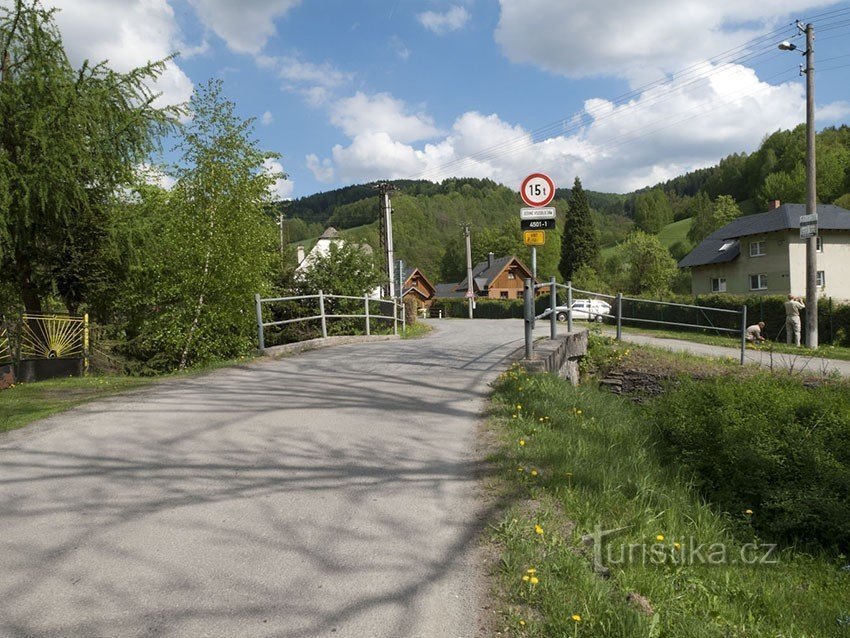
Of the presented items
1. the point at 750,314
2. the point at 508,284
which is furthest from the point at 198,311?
the point at 508,284

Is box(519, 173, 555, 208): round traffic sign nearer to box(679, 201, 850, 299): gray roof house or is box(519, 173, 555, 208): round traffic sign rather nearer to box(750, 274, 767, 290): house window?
box(679, 201, 850, 299): gray roof house

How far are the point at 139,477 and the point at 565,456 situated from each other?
330 cm

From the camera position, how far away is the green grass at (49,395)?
6.72m

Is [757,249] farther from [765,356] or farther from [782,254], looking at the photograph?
[765,356]

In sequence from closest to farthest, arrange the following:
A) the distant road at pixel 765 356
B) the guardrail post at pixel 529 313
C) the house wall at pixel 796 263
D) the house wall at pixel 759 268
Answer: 1. the guardrail post at pixel 529 313
2. the distant road at pixel 765 356
3. the house wall at pixel 796 263
4. the house wall at pixel 759 268

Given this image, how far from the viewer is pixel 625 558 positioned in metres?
3.45

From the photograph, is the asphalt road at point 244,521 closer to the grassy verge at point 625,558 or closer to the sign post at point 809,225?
the grassy verge at point 625,558

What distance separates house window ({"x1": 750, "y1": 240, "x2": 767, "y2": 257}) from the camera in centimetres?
4206

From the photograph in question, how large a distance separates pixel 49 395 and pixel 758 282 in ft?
146

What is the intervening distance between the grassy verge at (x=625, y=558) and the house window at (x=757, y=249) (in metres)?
42.0

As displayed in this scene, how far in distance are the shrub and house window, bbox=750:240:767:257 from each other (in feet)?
128

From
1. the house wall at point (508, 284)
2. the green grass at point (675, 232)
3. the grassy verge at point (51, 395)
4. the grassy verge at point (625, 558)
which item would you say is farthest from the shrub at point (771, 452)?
the green grass at point (675, 232)

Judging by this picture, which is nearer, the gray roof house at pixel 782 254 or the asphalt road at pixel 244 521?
the asphalt road at pixel 244 521

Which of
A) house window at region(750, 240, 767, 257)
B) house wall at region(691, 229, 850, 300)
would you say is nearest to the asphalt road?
house wall at region(691, 229, 850, 300)
